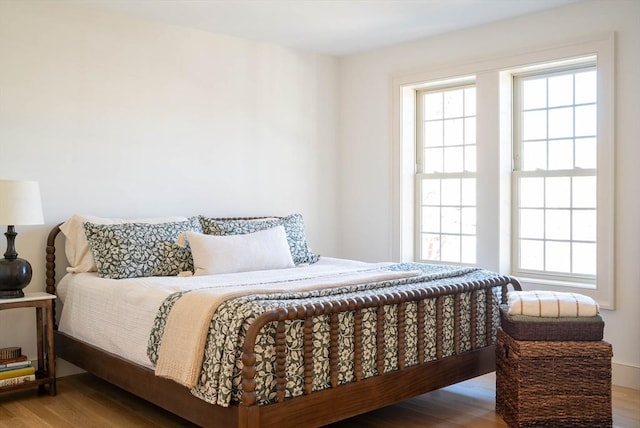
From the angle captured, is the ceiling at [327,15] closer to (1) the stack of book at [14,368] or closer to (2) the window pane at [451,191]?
(2) the window pane at [451,191]

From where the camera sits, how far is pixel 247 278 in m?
3.58

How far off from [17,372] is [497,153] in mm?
3402

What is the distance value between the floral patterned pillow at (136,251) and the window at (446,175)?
2.13 metres

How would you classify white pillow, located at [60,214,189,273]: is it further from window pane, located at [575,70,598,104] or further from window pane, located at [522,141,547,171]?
window pane, located at [575,70,598,104]

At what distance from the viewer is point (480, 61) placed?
15.1 feet

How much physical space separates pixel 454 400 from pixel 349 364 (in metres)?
1.08

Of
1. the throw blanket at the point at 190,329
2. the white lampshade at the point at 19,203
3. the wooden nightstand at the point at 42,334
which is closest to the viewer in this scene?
the throw blanket at the point at 190,329

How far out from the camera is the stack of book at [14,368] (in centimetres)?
357

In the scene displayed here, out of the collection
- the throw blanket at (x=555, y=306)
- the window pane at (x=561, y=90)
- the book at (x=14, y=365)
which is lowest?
the book at (x=14, y=365)

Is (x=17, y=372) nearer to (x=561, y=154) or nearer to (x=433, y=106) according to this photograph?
(x=433, y=106)

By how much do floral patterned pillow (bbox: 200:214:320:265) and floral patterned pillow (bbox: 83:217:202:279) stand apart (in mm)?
344

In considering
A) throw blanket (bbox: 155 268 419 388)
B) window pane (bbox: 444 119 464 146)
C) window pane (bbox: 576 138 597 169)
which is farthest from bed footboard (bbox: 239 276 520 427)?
window pane (bbox: 444 119 464 146)

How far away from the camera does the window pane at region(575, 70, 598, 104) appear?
4199 mm

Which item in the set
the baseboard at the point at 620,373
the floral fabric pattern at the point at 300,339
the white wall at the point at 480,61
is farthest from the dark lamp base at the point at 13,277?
the white wall at the point at 480,61
